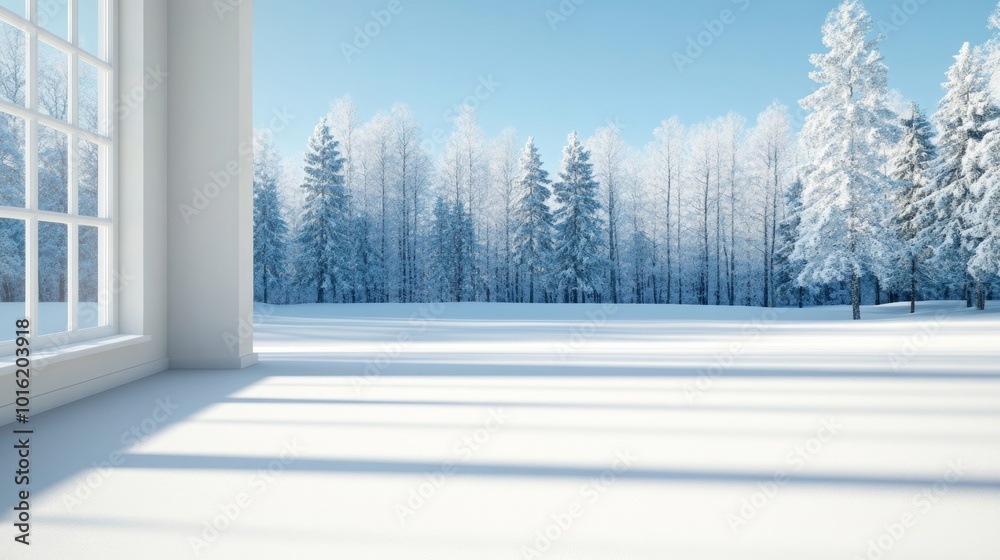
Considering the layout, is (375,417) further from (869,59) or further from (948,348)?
(869,59)

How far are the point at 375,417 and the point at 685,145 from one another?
2494 centimetres

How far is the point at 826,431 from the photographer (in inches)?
126

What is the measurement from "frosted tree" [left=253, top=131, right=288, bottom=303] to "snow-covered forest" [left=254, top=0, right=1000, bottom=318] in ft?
0.27

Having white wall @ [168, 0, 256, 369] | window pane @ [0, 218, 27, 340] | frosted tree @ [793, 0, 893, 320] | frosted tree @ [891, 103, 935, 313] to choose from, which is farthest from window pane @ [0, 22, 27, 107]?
frosted tree @ [891, 103, 935, 313]

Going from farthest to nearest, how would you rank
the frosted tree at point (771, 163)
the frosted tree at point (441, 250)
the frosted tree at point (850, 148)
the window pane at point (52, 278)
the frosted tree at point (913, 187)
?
the frosted tree at point (441, 250) < the frosted tree at point (771, 163) < the frosted tree at point (913, 187) < the frosted tree at point (850, 148) < the window pane at point (52, 278)

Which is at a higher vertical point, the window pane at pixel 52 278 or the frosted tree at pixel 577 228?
the frosted tree at pixel 577 228

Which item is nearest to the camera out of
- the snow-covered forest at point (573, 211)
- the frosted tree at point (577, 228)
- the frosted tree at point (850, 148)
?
the frosted tree at point (850, 148)

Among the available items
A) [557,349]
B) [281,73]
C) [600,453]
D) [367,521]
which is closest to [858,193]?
[557,349]

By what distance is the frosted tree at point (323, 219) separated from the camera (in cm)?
2202

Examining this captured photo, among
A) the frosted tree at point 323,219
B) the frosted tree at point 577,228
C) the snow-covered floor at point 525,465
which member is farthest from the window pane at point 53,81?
the frosted tree at point 577,228

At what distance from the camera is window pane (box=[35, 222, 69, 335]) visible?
377 cm

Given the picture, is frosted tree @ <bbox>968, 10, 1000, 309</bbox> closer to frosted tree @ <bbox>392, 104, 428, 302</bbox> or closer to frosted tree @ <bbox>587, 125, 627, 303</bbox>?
frosted tree @ <bbox>587, 125, 627, 303</bbox>

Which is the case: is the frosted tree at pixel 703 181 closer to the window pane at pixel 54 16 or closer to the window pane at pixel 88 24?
the window pane at pixel 88 24

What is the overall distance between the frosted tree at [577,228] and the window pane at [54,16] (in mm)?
20518
